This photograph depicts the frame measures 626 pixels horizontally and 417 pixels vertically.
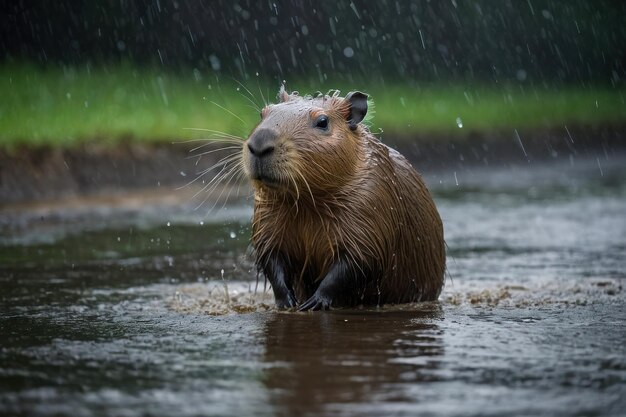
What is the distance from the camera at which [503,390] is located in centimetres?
339

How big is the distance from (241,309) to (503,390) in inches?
89.5

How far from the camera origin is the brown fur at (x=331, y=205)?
5.22 metres

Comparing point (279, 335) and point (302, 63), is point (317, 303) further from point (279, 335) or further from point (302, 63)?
point (302, 63)

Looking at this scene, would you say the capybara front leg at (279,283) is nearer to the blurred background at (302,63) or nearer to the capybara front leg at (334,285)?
the capybara front leg at (334,285)

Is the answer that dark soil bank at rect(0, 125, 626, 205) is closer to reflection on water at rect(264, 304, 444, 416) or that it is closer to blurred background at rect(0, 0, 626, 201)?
blurred background at rect(0, 0, 626, 201)

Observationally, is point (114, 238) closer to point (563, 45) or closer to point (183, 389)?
point (183, 389)

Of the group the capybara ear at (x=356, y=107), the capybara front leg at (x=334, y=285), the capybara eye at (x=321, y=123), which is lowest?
the capybara front leg at (x=334, y=285)

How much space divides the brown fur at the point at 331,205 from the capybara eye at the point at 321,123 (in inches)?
1.2

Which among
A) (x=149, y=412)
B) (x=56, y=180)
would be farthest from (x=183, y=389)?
(x=56, y=180)

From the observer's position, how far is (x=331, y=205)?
536 cm

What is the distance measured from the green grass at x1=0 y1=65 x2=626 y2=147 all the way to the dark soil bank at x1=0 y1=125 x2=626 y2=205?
156 mm

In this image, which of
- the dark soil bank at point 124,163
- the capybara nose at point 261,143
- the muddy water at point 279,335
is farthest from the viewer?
the dark soil bank at point 124,163

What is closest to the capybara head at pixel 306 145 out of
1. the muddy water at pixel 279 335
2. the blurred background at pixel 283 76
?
the muddy water at pixel 279 335

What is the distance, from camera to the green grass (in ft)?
40.9
